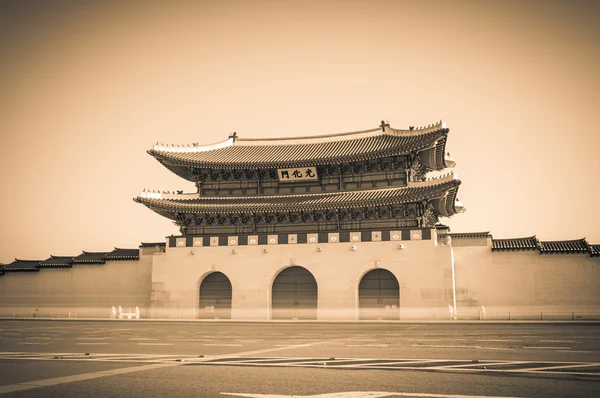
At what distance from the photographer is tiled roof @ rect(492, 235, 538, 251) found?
112 ft

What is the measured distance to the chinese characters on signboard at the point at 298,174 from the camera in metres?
39.8

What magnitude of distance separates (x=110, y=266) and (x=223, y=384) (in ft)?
118

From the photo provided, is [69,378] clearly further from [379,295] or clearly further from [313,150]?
[313,150]

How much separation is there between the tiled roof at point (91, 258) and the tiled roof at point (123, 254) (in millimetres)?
606

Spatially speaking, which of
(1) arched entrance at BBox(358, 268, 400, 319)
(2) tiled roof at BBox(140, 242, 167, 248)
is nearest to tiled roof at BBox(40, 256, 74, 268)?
(2) tiled roof at BBox(140, 242, 167, 248)

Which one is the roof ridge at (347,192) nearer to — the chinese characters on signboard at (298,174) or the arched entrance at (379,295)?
the chinese characters on signboard at (298,174)

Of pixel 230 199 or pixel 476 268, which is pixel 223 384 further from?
pixel 230 199

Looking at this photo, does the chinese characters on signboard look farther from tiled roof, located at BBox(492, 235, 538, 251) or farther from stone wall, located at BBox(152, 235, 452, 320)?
tiled roof, located at BBox(492, 235, 538, 251)

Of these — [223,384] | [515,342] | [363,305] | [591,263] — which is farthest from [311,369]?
[591,263]

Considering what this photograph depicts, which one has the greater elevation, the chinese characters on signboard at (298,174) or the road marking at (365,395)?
the chinese characters on signboard at (298,174)

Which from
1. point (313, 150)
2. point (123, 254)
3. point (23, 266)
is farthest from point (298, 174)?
point (23, 266)

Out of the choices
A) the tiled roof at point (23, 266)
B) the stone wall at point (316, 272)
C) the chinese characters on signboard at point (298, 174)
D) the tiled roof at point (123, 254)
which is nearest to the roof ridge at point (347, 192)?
the chinese characters on signboard at point (298, 174)

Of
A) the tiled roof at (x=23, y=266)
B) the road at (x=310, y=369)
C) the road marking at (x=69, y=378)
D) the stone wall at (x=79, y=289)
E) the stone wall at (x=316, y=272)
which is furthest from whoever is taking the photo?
the tiled roof at (x=23, y=266)

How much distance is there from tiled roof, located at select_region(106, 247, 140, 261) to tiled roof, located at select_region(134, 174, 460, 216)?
4773 millimetres
